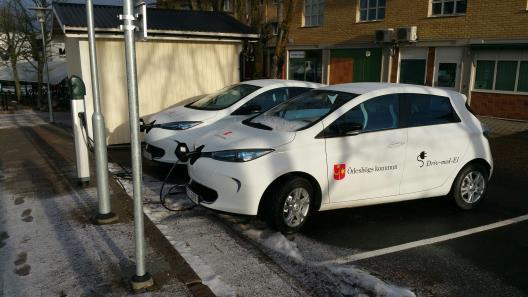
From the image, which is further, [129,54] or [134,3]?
[134,3]

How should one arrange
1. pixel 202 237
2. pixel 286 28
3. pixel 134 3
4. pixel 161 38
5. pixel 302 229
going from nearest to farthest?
pixel 134 3, pixel 202 237, pixel 302 229, pixel 161 38, pixel 286 28

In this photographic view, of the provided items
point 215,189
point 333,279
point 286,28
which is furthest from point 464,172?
point 286,28

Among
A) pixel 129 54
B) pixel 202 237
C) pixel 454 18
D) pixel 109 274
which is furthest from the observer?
pixel 454 18

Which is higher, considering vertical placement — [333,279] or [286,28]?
[286,28]

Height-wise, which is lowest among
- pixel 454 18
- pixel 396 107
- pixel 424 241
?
pixel 424 241

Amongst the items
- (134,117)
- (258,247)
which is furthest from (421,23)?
(134,117)

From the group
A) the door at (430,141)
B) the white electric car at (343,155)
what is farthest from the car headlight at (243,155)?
the door at (430,141)

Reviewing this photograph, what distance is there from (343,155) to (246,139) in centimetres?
109

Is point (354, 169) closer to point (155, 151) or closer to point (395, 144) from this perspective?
point (395, 144)

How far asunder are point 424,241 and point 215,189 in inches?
91.4

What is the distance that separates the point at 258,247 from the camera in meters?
4.51

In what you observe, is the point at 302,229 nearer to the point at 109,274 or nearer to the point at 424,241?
the point at 424,241

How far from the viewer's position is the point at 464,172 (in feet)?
19.0

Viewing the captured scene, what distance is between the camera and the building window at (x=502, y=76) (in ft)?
50.1
